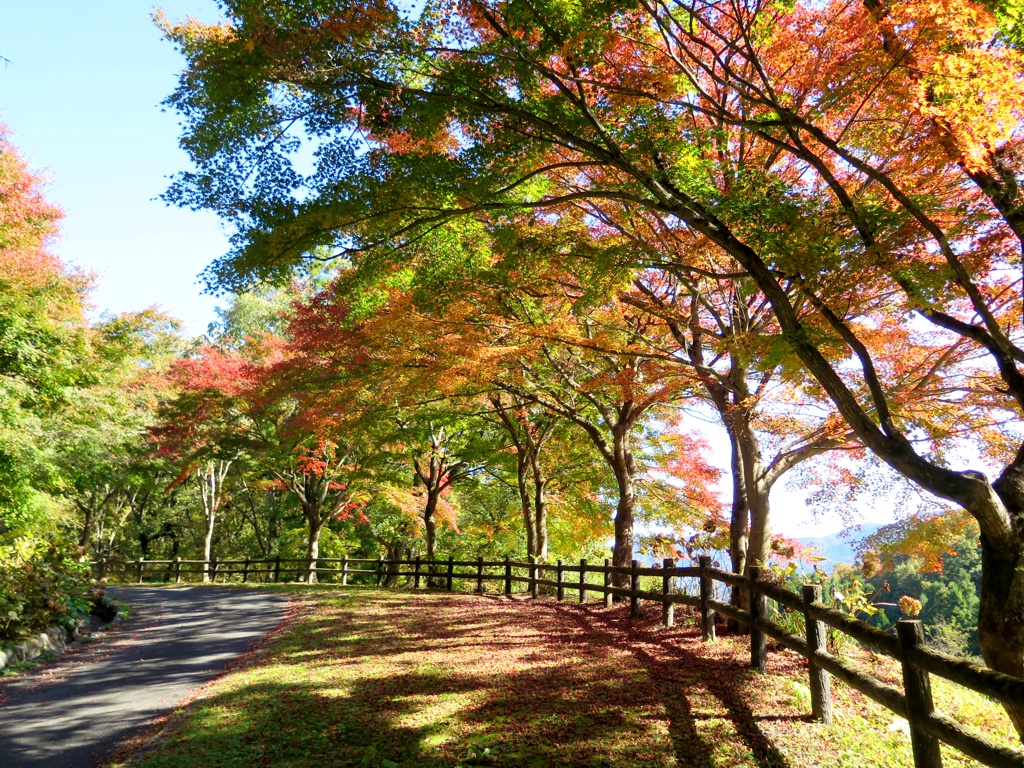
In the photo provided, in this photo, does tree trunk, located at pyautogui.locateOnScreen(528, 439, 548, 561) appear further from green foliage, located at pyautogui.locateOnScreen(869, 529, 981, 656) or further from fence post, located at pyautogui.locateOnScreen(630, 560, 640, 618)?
green foliage, located at pyautogui.locateOnScreen(869, 529, 981, 656)

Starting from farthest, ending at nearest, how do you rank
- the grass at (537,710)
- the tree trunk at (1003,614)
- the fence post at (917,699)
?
the grass at (537,710), the tree trunk at (1003,614), the fence post at (917,699)

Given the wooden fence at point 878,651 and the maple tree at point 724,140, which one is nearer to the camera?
the wooden fence at point 878,651

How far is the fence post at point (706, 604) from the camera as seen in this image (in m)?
8.06

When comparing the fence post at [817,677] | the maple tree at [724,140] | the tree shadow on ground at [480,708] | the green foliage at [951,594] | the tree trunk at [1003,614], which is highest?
the maple tree at [724,140]

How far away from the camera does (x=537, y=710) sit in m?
5.65

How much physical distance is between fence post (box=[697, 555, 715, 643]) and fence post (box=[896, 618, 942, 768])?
411cm

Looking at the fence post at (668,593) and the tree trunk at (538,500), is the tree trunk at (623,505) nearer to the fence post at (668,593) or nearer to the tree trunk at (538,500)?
the fence post at (668,593)

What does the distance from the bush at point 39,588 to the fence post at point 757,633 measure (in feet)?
32.3

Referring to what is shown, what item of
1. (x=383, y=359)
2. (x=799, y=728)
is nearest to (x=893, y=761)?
(x=799, y=728)

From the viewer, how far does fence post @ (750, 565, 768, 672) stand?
652 cm

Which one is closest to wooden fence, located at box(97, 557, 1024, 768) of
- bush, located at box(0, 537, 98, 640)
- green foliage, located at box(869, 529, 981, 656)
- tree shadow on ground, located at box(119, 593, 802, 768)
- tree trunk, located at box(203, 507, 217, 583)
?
tree shadow on ground, located at box(119, 593, 802, 768)

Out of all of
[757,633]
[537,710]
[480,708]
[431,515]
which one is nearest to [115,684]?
[480,708]

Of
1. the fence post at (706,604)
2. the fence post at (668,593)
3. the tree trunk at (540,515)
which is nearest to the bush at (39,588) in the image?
the fence post at (668,593)

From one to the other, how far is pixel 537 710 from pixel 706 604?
3.36 metres
